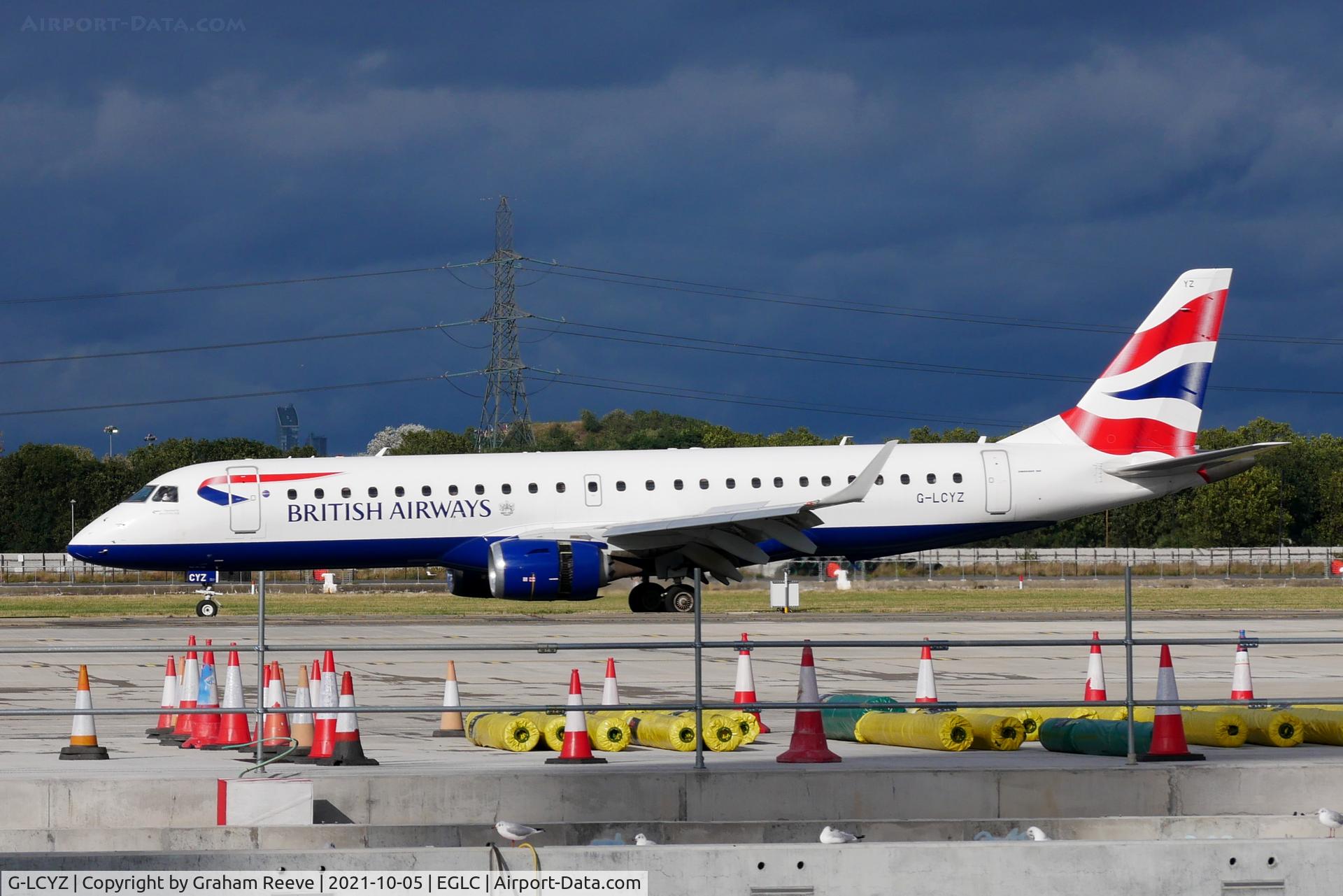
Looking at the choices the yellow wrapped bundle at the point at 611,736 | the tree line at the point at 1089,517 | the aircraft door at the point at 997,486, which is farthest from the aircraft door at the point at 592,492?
the tree line at the point at 1089,517

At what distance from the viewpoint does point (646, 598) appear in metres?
30.5

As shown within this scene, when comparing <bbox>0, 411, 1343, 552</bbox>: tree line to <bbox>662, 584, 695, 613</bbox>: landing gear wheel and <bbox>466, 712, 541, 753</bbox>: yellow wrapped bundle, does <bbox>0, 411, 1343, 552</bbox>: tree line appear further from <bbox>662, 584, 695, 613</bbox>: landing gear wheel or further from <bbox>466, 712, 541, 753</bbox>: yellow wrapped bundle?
<bbox>466, 712, 541, 753</bbox>: yellow wrapped bundle

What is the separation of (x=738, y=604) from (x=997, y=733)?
83.2 feet

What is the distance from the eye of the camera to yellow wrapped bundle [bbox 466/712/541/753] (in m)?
12.7

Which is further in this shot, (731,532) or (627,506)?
(627,506)

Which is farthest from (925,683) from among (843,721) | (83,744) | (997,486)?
(997,486)

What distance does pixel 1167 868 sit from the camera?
7199 mm

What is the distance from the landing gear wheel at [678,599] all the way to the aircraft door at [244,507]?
7.74 meters

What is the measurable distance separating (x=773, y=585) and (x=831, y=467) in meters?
5.56

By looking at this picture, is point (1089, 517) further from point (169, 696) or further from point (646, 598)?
point (169, 696)

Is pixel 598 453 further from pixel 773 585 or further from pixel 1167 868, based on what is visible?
pixel 1167 868

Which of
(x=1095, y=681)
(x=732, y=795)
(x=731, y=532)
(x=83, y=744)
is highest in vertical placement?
(x=731, y=532)

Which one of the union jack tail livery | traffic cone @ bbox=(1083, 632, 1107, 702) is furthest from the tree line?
traffic cone @ bbox=(1083, 632, 1107, 702)

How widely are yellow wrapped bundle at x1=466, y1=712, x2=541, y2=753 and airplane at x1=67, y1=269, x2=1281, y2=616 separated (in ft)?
48.2
